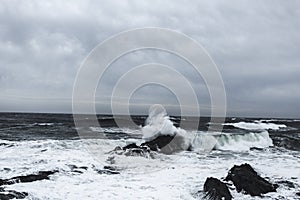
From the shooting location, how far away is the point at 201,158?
14234mm

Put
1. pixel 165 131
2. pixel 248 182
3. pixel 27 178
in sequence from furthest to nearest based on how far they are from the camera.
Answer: pixel 165 131
pixel 27 178
pixel 248 182

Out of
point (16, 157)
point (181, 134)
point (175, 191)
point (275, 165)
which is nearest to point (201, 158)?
point (275, 165)

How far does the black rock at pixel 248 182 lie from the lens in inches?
328

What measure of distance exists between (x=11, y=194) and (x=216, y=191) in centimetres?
458

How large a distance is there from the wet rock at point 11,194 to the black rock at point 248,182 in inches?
203

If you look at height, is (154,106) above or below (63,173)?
above

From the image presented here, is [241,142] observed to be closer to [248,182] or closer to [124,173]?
[124,173]

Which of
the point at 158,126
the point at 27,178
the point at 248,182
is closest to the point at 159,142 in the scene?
the point at 158,126

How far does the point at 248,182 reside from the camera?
8.58 metres

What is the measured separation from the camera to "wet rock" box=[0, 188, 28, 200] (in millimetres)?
6943

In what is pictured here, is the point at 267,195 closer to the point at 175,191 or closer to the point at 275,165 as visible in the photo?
the point at 175,191

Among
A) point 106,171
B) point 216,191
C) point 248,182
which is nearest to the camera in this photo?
point 216,191

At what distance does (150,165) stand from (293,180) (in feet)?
15.4

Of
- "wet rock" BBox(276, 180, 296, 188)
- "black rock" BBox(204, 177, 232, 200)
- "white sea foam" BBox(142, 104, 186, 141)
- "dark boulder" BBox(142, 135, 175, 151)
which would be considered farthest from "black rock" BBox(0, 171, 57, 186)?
"white sea foam" BBox(142, 104, 186, 141)
